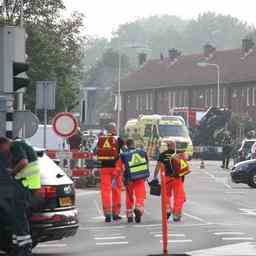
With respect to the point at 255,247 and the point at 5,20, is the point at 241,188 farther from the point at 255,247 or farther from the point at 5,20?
the point at 255,247

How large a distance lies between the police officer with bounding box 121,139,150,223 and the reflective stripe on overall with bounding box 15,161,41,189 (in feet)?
25.6

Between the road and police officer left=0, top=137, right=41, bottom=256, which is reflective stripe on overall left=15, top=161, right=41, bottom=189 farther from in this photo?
the road

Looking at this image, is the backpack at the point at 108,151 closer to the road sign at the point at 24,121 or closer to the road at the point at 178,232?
the road at the point at 178,232

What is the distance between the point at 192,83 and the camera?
121688 mm

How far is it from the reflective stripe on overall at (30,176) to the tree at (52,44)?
31042mm

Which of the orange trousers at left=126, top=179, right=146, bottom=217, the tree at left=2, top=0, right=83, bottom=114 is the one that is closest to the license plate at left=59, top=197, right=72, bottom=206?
the orange trousers at left=126, top=179, right=146, bottom=217

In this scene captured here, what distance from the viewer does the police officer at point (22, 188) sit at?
14039 millimetres

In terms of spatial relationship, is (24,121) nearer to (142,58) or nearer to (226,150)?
(226,150)

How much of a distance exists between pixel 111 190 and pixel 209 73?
97.1 m

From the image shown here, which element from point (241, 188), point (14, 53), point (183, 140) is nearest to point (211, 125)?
point (183, 140)

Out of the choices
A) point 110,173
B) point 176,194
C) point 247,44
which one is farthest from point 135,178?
point 247,44

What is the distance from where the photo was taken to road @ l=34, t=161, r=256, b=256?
16.8m

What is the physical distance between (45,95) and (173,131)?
121ft

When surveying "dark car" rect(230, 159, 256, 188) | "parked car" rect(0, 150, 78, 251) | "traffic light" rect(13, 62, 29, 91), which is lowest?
"dark car" rect(230, 159, 256, 188)
